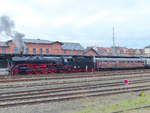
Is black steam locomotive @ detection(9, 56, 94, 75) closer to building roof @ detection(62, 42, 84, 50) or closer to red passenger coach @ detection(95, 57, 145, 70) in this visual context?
red passenger coach @ detection(95, 57, 145, 70)

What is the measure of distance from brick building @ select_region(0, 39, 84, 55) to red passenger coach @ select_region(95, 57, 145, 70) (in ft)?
92.3

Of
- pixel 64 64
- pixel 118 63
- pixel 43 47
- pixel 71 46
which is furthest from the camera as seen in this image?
pixel 71 46

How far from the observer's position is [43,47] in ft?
183

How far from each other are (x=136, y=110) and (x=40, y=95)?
17.5 ft

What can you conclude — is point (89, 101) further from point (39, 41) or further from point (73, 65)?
point (39, 41)

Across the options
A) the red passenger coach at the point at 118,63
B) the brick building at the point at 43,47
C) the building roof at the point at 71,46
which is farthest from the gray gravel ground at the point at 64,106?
the building roof at the point at 71,46

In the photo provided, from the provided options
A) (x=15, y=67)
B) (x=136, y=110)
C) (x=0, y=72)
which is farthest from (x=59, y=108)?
(x=0, y=72)

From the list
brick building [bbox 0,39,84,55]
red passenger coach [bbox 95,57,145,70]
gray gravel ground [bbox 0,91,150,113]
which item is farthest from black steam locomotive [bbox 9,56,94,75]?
brick building [bbox 0,39,84,55]

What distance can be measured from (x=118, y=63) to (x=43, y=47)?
30.3 metres

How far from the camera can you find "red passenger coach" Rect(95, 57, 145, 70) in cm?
2920

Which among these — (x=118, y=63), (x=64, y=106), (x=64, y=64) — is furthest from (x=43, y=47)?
(x=64, y=106)

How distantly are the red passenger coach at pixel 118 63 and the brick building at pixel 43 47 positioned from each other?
28.1m

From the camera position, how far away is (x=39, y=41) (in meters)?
56.5

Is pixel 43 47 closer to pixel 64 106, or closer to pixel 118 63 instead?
pixel 118 63
